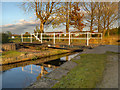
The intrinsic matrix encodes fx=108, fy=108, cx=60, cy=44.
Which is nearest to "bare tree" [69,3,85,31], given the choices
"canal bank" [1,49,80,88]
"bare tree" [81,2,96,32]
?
"bare tree" [81,2,96,32]

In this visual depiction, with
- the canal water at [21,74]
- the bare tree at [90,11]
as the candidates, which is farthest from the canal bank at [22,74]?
the bare tree at [90,11]

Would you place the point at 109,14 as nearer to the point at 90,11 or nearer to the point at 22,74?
the point at 90,11

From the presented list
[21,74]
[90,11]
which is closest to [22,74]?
[21,74]

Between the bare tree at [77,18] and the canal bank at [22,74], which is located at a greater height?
the bare tree at [77,18]

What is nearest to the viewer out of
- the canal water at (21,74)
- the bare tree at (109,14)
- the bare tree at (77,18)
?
the canal water at (21,74)

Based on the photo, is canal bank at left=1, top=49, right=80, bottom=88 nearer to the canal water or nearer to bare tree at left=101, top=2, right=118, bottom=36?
the canal water

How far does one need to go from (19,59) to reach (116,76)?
647 cm

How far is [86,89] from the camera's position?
2.42 meters

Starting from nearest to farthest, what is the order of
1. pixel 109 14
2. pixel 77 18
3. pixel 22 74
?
pixel 22 74, pixel 109 14, pixel 77 18

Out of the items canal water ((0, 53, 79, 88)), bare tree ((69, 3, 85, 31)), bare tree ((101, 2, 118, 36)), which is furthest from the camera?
bare tree ((69, 3, 85, 31))

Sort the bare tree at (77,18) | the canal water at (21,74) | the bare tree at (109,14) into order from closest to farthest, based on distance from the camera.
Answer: the canal water at (21,74)
the bare tree at (109,14)
the bare tree at (77,18)

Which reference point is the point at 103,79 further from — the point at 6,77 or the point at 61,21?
the point at 61,21

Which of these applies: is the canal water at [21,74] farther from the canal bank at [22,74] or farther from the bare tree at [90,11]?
the bare tree at [90,11]

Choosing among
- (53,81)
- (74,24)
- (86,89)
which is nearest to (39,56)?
(53,81)
